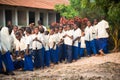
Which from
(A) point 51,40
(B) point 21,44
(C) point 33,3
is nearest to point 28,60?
(B) point 21,44

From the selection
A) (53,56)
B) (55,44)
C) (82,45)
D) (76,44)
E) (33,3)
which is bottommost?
(53,56)

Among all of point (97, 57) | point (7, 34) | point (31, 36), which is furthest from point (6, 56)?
point (97, 57)

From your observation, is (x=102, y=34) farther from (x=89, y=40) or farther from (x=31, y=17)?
(x=31, y=17)

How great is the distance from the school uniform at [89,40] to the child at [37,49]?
4147 millimetres

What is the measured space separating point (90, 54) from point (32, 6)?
9.68 meters

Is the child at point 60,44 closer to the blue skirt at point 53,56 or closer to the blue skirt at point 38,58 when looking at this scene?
the blue skirt at point 53,56

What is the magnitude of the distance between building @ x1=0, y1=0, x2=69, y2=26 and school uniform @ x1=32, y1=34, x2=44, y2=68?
10.1 metres

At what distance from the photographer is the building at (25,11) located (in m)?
Answer: 25.3

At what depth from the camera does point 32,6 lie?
1069 inches

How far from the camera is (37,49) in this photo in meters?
14.5

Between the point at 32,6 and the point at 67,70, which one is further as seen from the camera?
the point at 32,6

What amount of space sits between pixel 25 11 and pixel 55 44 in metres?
12.2

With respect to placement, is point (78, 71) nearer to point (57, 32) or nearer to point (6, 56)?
point (6, 56)

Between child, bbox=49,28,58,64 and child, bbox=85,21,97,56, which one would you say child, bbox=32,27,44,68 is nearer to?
child, bbox=49,28,58,64
